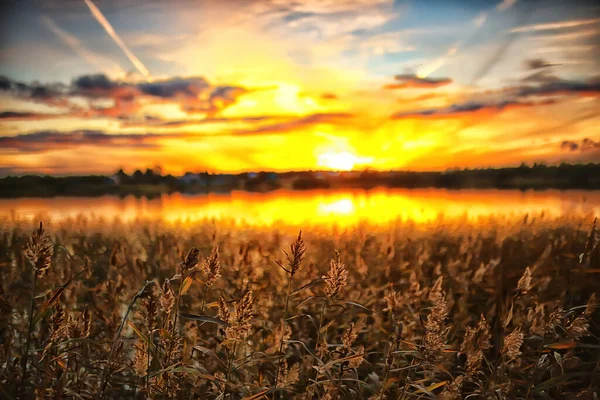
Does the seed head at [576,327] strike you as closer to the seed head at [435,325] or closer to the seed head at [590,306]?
the seed head at [590,306]

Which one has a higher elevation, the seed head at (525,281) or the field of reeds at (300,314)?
the seed head at (525,281)

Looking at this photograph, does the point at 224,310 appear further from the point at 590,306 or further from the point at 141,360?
the point at 590,306

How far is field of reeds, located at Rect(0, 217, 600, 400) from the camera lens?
2.63m

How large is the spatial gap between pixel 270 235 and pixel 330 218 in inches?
85.2

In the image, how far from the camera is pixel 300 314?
5.22 m

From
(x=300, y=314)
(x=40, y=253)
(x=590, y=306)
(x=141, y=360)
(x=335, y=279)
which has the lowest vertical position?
(x=300, y=314)

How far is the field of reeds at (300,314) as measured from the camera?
2627mm

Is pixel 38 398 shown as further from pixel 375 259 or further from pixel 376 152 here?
pixel 376 152

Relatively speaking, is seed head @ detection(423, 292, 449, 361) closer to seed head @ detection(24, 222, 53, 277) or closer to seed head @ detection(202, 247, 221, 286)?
seed head @ detection(202, 247, 221, 286)

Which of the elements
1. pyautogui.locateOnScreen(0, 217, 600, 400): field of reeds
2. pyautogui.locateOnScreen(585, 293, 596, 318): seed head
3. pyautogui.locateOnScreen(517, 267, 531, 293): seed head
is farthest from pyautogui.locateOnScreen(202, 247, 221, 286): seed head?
pyautogui.locateOnScreen(585, 293, 596, 318): seed head

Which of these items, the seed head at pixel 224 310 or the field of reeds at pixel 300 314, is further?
the field of reeds at pixel 300 314

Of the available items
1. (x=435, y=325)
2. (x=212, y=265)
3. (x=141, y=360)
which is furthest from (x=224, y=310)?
(x=435, y=325)

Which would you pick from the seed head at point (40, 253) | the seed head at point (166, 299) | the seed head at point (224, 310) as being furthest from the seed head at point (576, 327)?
the seed head at point (40, 253)

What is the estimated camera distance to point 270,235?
33.1 ft
